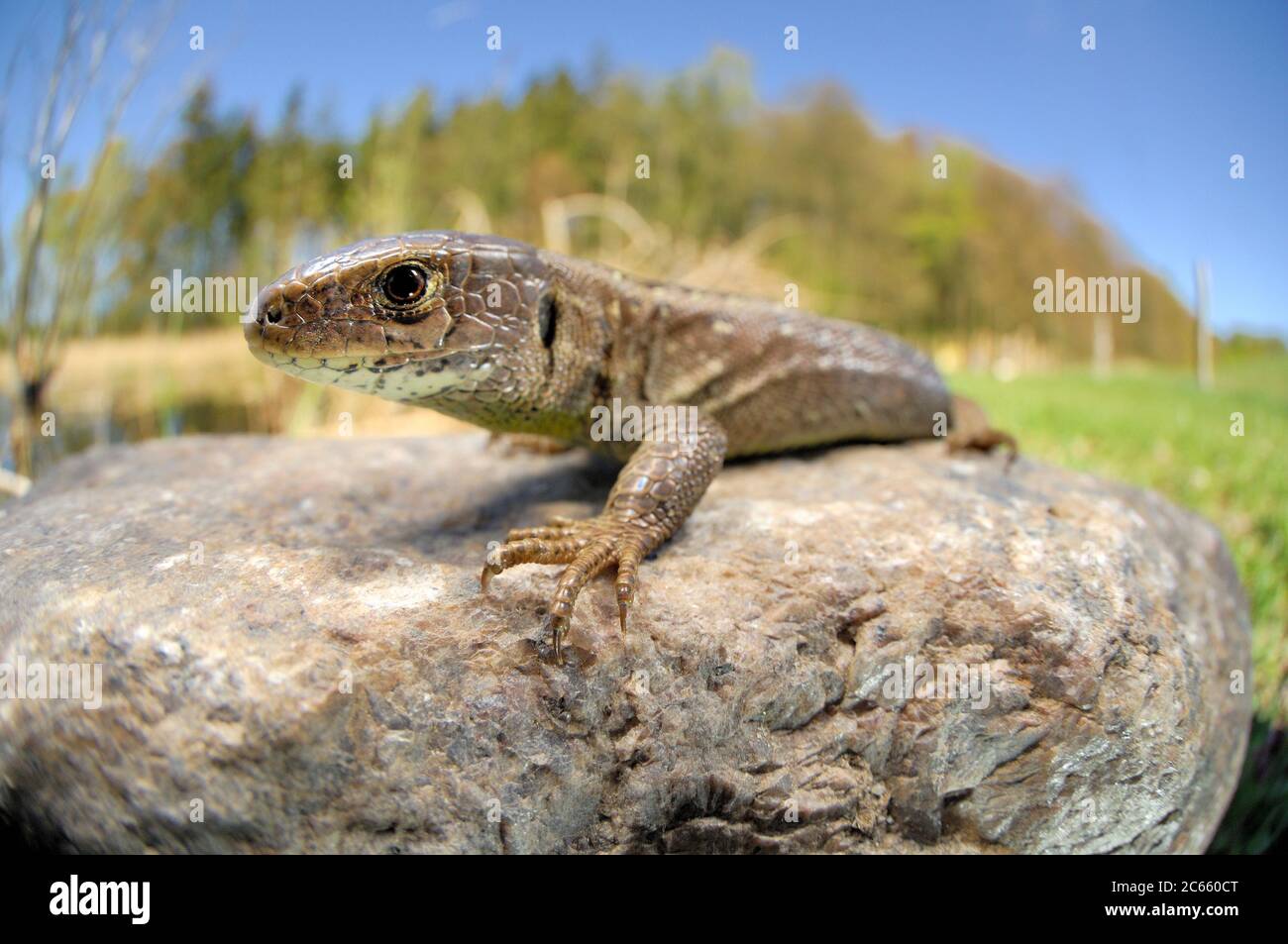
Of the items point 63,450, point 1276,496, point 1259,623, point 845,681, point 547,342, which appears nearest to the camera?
point 845,681

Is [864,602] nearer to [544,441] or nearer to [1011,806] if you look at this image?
[1011,806]

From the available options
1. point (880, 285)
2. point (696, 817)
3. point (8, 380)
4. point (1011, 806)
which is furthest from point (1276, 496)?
point (880, 285)

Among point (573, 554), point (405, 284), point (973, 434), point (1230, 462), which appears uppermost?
point (405, 284)

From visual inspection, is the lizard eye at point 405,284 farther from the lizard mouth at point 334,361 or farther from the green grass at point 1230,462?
the green grass at point 1230,462

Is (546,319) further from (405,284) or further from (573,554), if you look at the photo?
(573,554)

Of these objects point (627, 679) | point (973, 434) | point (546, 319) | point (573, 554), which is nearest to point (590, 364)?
point (546, 319)

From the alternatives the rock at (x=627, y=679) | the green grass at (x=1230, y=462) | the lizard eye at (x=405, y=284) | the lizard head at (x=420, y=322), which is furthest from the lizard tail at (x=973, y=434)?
the lizard eye at (x=405, y=284)
